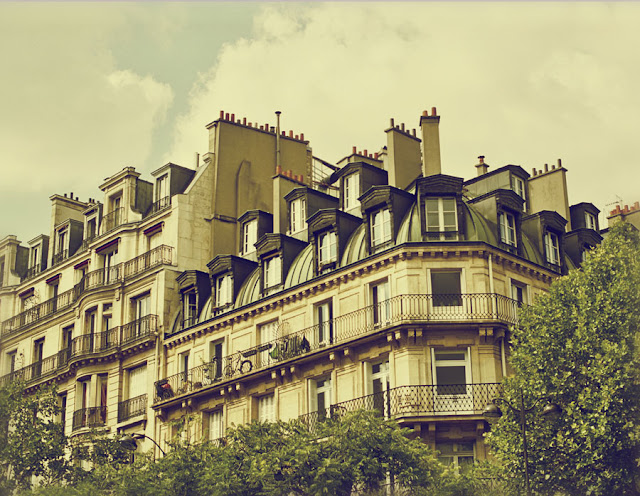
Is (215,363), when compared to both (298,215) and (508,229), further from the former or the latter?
(508,229)

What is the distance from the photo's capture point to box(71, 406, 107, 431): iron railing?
4506 cm

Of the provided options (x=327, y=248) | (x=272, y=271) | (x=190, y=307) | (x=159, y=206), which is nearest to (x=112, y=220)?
(x=159, y=206)

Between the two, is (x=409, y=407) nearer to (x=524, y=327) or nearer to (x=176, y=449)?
(x=524, y=327)

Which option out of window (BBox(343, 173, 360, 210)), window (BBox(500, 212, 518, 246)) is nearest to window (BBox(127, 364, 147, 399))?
window (BBox(343, 173, 360, 210))

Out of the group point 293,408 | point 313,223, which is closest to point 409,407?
point 293,408

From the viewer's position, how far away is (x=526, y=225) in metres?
39.0

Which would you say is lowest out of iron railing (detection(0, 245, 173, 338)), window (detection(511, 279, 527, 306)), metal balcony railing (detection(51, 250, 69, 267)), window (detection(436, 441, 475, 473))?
window (detection(436, 441, 475, 473))

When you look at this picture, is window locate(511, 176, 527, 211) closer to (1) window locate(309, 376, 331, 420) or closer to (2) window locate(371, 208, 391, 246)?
(2) window locate(371, 208, 391, 246)

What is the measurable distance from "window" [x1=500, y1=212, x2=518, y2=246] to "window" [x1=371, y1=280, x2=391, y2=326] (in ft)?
13.5

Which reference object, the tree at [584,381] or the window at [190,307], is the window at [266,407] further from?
the tree at [584,381]

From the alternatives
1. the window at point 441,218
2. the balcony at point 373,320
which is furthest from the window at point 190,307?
Answer: the window at point 441,218

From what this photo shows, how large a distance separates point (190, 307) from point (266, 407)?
6.20m

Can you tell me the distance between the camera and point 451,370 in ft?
113

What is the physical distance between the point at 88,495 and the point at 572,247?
1807cm
